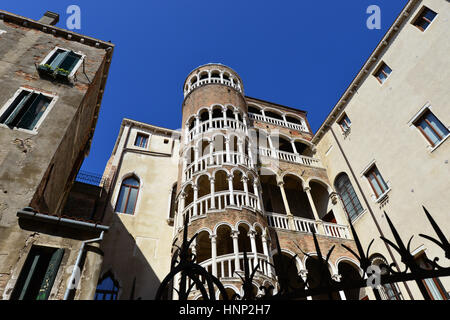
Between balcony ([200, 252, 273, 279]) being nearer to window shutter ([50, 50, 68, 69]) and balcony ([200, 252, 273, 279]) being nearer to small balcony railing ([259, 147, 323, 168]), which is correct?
small balcony railing ([259, 147, 323, 168])

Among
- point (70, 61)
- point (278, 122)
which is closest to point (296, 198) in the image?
point (278, 122)

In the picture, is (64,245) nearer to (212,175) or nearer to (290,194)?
(212,175)

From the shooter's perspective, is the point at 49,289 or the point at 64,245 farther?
the point at 64,245

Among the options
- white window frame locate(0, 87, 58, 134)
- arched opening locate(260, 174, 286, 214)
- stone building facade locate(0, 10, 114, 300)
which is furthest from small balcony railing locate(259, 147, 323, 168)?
white window frame locate(0, 87, 58, 134)

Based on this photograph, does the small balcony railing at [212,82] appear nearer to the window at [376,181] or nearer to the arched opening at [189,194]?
the arched opening at [189,194]

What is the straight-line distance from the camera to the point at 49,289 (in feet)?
21.0

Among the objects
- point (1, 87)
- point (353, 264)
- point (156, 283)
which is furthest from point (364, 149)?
point (1, 87)

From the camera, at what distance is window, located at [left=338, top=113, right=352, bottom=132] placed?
18.9 m

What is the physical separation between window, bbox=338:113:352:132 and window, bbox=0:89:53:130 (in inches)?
672

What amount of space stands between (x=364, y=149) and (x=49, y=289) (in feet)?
53.7

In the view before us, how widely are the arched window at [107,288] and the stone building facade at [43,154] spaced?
3.25 meters

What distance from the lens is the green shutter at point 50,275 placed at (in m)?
6.32
